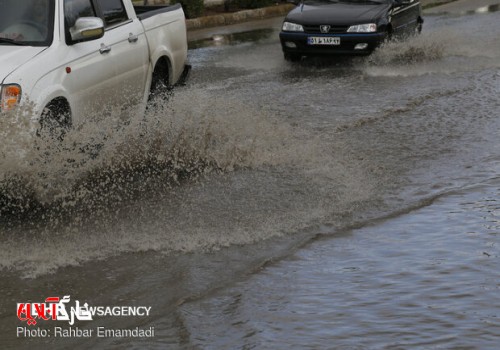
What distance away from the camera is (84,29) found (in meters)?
7.97

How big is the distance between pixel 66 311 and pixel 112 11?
451cm

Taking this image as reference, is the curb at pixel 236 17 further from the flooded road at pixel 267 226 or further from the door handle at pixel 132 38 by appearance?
the door handle at pixel 132 38

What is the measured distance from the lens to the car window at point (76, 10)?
8250 millimetres

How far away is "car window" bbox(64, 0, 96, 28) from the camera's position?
27.1 ft

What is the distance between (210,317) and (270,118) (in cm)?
598

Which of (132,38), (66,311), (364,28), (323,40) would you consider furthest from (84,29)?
(364,28)

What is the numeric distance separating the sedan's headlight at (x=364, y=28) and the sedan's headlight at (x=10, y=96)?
30.5 ft

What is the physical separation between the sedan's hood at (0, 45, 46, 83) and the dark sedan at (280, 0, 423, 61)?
28.1 ft

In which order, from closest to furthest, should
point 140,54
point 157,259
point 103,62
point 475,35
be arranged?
point 157,259, point 103,62, point 140,54, point 475,35

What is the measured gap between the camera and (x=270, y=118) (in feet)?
35.9

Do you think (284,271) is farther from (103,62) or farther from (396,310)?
(103,62)

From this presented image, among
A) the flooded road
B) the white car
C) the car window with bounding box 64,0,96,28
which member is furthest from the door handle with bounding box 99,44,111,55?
the flooded road

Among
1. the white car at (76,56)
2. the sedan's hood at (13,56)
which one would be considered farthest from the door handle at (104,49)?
the sedan's hood at (13,56)

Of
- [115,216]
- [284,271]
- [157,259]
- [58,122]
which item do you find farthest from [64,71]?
[284,271]
